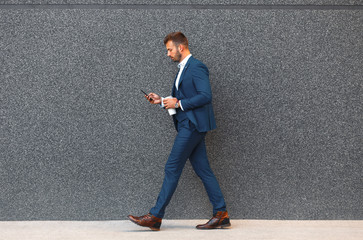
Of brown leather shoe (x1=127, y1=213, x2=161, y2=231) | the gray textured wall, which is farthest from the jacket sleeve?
brown leather shoe (x1=127, y1=213, x2=161, y2=231)

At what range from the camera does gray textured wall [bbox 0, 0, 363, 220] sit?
115 inches

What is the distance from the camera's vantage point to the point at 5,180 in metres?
2.93

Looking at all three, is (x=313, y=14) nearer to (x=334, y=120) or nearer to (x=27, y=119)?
(x=334, y=120)

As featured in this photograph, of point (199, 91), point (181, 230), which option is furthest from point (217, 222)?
point (199, 91)

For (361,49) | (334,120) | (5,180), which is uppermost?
(361,49)

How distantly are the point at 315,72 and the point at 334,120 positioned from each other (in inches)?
13.6

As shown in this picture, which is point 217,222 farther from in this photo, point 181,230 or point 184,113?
point 184,113

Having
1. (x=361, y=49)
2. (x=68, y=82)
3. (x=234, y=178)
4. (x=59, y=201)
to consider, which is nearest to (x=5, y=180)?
(x=59, y=201)

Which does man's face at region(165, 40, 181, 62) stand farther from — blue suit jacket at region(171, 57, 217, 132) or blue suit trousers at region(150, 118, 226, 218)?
blue suit trousers at region(150, 118, 226, 218)

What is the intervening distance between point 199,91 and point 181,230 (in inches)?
33.6

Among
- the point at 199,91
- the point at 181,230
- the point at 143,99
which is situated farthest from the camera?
the point at 143,99

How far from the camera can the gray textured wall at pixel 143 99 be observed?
2.93 meters

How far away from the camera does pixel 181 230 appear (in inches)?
105

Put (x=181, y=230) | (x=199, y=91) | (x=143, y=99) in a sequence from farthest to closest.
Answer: (x=143, y=99) < (x=181, y=230) < (x=199, y=91)
